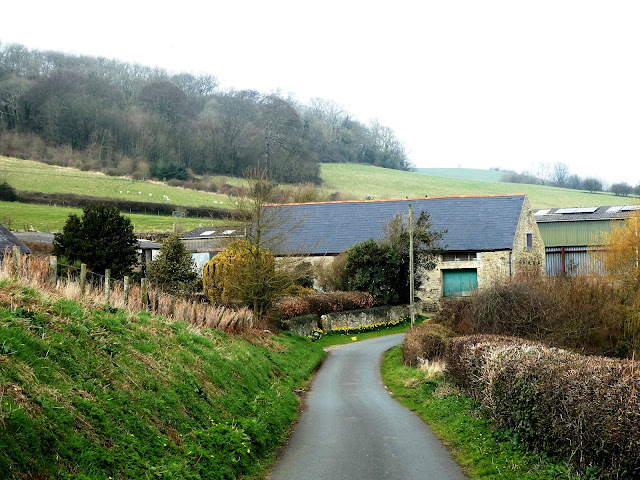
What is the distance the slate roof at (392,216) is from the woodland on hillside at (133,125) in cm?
2827

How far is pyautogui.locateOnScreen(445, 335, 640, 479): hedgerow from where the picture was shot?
26.8 ft

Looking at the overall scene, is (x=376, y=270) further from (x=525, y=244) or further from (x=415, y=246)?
(x=525, y=244)

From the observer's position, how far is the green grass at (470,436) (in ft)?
30.4

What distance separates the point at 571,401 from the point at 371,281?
3114 centimetres

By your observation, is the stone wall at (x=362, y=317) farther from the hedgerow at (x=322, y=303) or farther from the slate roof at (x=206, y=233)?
the slate roof at (x=206, y=233)

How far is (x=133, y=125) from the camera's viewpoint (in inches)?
3349

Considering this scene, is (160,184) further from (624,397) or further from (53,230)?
(624,397)

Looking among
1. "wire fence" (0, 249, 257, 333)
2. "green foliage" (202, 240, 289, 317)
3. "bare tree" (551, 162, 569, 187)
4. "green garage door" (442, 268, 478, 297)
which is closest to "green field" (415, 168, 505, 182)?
"bare tree" (551, 162, 569, 187)

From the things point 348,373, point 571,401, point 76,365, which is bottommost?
point 348,373

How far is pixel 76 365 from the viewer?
8.55 m

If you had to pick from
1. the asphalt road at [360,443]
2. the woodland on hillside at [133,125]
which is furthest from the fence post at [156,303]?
the woodland on hillside at [133,125]

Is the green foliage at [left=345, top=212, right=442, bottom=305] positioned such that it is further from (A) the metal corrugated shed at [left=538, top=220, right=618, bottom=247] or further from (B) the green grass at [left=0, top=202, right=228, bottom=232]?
(B) the green grass at [left=0, top=202, right=228, bottom=232]

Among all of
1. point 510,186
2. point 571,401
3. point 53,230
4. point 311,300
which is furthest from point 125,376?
point 510,186

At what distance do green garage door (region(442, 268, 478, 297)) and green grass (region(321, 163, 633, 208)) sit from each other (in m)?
39.3
